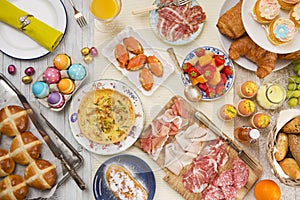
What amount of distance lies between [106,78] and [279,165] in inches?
22.7

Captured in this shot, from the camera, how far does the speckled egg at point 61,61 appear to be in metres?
1.63

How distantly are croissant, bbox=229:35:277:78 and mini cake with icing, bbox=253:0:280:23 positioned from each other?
9 centimetres

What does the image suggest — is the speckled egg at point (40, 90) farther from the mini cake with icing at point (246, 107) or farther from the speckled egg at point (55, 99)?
the mini cake with icing at point (246, 107)

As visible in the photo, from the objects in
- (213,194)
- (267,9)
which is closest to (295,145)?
(213,194)

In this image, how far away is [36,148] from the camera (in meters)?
1.61

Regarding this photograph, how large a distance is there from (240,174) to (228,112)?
7.3 inches

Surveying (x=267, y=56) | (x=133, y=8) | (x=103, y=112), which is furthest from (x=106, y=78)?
(x=267, y=56)

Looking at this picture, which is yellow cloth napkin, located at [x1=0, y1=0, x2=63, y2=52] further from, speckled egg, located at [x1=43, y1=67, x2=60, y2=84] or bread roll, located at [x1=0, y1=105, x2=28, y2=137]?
bread roll, located at [x1=0, y1=105, x2=28, y2=137]

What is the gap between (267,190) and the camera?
61.7 inches

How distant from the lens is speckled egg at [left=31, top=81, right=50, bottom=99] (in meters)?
1.60

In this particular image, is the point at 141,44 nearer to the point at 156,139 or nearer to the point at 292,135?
the point at 156,139

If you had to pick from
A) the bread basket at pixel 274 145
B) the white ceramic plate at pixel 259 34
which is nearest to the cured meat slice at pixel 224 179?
the bread basket at pixel 274 145


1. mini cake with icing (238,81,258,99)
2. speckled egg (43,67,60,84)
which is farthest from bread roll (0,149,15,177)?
mini cake with icing (238,81,258,99)

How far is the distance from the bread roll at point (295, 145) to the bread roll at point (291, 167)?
15mm
